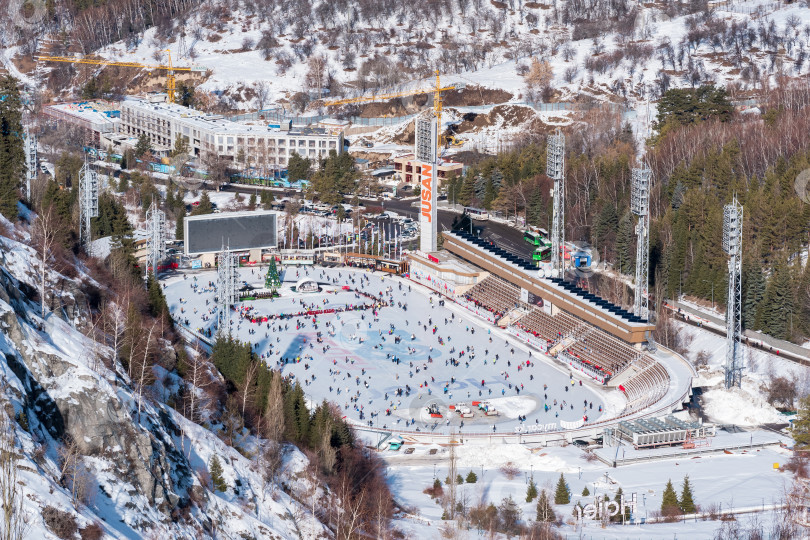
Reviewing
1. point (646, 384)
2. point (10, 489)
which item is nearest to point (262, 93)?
point (646, 384)

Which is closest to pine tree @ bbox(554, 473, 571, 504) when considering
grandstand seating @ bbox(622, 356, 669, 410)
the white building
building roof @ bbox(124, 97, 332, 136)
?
grandstand seating @ bbox(622, 356, 669, 410)

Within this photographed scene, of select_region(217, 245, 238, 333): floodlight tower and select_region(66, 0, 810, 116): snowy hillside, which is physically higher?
select_region(66, 0, 810, 116): snowy hillside

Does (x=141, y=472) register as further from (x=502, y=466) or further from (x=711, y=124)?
(x=711, y=124)

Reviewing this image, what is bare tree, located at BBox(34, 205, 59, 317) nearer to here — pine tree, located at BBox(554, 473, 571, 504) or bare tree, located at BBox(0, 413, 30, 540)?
bare tree, located at BBox(0, 413, 30, 540)

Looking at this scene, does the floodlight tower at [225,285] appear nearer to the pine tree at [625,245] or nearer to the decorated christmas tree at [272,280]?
the decorated christmas tree at [272,280]

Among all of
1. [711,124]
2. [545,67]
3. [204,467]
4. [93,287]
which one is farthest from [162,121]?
[204,467]

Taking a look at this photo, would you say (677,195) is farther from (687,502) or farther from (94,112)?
(94,112)
